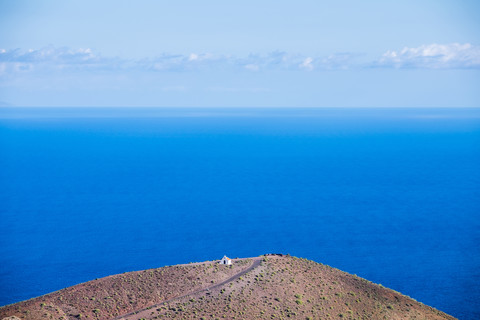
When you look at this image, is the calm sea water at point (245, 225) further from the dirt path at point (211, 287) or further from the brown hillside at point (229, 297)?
the dirt path at point (211, 287)

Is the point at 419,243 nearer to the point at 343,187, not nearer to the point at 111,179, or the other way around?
the point at 343,187

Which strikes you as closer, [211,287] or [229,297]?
[229,297]

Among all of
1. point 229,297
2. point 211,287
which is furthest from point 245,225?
point 229,297

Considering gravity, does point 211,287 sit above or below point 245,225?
above

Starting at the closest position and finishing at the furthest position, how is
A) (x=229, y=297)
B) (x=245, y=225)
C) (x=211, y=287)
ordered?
(x=229, y=297), (x=211, y=287), (x=245, y=225)

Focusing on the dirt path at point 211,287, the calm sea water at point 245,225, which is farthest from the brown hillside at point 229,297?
the calm sea water at point 245,225

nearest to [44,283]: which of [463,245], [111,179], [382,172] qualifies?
[463,245]

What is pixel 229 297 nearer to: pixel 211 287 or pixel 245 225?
pixel 211 287

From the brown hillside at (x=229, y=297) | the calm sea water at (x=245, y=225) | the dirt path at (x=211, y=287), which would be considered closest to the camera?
the dirt path at (x=211, y=287)

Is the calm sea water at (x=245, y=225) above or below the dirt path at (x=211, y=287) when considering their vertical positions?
below
